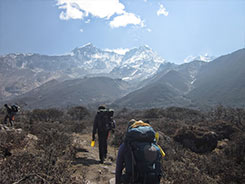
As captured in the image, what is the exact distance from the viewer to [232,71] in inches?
6599

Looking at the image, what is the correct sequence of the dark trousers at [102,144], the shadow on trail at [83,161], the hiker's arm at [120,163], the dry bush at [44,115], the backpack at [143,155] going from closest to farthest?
the backpack at [143,155], the hiker's arm at [120,163], the shadow on trail at [83,161], the dark trousers at [102,144], the dry bush at [44,115]

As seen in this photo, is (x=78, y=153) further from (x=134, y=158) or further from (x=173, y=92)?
(x=173, y=92)

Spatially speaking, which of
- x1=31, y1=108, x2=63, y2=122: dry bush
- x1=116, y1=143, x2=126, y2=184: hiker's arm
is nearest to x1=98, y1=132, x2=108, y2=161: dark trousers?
x1=116, y1=143, x2=126, y2=184: hiker's arm

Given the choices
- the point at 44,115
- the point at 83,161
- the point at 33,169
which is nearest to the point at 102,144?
the point at 83,161

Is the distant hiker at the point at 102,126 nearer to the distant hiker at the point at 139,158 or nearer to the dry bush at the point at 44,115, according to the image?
the distant hiker at the point at 139,158

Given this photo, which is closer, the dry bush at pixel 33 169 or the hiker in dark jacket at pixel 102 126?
the dry bush at pixel 33 169

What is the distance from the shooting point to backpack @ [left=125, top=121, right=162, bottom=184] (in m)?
2.74

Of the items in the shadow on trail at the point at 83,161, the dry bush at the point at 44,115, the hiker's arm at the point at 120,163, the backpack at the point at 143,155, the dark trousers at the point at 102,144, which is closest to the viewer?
the backpack at the point at 143,155

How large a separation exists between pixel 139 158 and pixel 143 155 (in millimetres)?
92

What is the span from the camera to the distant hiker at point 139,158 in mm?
2738

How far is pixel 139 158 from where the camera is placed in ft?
9.21

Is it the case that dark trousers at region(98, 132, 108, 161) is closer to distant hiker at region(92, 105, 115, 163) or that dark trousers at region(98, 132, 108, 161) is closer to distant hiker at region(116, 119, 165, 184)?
distant hiker at region(92, 105, 115, 163)

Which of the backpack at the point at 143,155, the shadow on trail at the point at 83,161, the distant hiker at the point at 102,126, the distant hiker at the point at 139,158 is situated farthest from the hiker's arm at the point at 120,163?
the distant hiker at the point at 102,126

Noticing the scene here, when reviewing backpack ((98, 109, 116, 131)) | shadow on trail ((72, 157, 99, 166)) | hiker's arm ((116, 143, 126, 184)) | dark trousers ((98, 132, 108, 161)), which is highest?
backpack ((98, 109, 116, 131))
